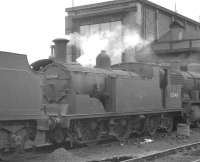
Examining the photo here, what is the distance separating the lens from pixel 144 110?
12.5 metres

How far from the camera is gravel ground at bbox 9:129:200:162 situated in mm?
8344

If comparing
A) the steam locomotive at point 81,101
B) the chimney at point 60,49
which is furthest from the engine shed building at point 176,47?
the chimney at point 60,49

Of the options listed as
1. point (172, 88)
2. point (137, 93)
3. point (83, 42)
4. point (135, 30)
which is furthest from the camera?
point (135, 30)

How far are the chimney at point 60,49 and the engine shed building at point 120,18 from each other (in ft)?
56.1

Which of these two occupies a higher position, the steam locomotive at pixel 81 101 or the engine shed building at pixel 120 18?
the engine shed building at pixel 120 18

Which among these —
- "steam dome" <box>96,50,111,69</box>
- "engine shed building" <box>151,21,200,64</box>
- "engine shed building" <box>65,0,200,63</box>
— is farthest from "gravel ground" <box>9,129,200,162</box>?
"engine shed building" <box>151,21,200,64</box>

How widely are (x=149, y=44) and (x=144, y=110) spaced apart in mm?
17626

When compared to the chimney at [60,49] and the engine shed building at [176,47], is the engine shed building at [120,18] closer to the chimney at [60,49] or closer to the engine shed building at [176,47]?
the engine shed building at [176,47]

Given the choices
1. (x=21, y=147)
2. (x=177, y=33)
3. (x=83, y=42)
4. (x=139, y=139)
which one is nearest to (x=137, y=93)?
(x=139, y=139)

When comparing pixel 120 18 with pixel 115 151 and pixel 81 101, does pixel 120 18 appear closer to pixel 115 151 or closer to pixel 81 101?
pixel 81 101

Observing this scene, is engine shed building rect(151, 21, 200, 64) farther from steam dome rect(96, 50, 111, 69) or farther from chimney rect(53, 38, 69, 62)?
chimney rect(53, 38, 69, 62)

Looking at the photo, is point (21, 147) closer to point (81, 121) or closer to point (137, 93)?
point (81, 121)

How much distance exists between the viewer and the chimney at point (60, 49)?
10.3m

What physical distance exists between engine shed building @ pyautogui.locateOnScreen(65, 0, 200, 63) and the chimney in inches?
673
